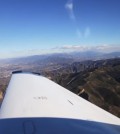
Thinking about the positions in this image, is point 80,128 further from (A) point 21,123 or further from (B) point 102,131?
(A) point 21,123

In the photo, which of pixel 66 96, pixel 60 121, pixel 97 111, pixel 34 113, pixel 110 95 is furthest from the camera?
pixel 110 95

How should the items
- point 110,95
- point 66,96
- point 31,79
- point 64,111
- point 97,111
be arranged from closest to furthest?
point 64,111 < point 97,111 < point 66,96 < point 31,79 < point 110,95

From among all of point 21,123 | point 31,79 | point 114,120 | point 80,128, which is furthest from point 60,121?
point 31,79

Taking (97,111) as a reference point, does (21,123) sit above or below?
above

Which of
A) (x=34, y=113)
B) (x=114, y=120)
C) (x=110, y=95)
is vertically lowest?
(x=110, y=95)

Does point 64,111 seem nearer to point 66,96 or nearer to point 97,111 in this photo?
point 97,111

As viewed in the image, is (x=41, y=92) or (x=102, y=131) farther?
(x=41, y=92)
